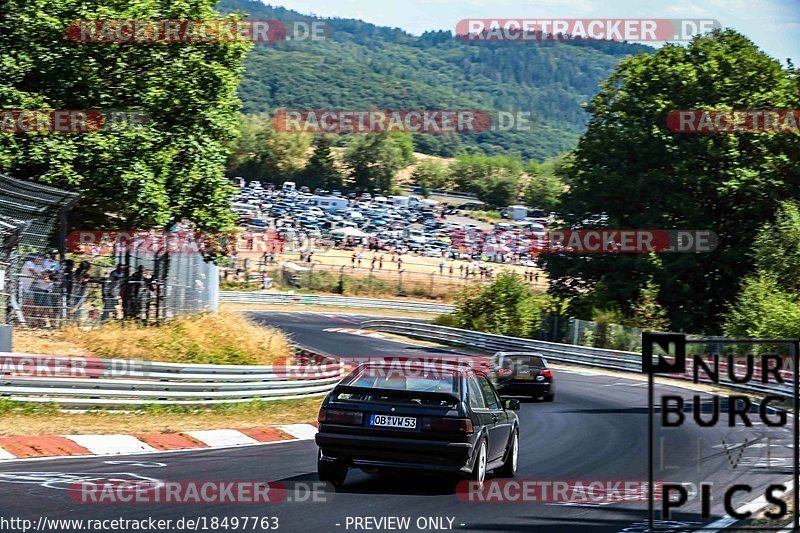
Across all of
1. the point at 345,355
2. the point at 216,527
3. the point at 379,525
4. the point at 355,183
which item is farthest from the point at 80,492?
the point at 355,183

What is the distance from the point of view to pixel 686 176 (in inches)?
1764

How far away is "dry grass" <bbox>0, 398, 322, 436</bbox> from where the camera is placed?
15.0m

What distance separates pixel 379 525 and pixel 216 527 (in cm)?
139

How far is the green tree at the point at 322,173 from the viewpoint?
152250 millimetres

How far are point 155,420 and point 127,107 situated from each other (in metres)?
11.3

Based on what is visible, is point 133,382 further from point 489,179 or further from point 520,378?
point 489,179

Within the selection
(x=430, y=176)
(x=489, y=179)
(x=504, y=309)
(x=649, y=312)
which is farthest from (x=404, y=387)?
(x=430, y=176)

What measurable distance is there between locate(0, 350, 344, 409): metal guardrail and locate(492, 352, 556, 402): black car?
206 inches

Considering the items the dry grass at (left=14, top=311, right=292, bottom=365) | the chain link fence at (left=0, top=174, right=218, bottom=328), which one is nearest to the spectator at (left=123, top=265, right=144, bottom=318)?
the chain link fence at (left=0, top=174, right=218, bottom=328)

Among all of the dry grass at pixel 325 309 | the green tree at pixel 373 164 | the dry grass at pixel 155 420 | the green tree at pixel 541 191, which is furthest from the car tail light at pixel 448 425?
the green tree at pixel 541 191

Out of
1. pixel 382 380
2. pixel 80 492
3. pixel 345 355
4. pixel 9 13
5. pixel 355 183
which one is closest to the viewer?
pixel 80 492

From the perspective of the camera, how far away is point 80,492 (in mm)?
9594

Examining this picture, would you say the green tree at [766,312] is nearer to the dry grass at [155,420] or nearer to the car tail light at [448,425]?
the dry grass at [155,420]

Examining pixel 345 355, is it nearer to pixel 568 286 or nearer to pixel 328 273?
pixel 568 286
